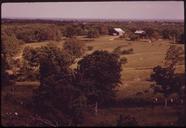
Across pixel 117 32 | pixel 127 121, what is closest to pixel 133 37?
pixel 117 32

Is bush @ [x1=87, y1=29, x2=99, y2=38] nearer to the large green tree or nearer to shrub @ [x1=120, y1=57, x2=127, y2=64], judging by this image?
the large green tree

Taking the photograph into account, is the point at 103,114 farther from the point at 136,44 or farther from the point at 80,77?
the point at 136,44

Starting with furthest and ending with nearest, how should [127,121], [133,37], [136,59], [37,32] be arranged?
1. [37,32]
2. [133,37]
3. [136,59]
4. [127,121]

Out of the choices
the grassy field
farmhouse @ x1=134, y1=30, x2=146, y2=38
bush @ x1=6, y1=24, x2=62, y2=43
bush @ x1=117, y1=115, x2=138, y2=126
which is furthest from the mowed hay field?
bush @ x1=6, y1=24, x2=62, y2=43

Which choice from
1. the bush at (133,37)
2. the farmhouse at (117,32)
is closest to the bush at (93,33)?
the farmhouse at (117,32)

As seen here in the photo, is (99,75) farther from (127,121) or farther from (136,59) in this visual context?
(127,121)

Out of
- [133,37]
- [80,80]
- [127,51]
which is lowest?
[80,80]
